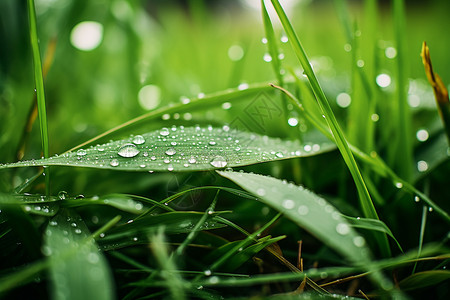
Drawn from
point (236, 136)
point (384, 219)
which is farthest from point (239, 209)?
point (384, 219)

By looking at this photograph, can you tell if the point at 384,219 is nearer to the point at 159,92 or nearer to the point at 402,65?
the point at 402,65

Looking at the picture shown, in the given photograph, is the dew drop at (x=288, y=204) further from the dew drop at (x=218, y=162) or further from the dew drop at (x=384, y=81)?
the dew drop at (x=384, y=81)

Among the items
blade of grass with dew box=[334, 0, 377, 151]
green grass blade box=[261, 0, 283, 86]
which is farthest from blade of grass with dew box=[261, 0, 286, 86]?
blade of grass with dew box=[334, 0, 377, 151]

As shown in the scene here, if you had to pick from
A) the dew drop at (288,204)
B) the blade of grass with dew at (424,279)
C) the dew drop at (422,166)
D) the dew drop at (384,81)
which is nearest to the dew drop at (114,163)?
the dew drop at (288,204)

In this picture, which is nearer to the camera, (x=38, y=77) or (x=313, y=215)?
(x=313, y=215)

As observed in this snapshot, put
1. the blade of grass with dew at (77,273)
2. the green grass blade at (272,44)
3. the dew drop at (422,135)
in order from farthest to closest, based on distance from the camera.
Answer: the dew drop at (422,135) < the green grass blade at (272,44) < the blade of grass with dew at (77,273)

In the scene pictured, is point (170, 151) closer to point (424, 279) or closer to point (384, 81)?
point (424, 279)

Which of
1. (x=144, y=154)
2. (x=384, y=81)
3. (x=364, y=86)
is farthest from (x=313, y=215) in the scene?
(x=384, y=81)
